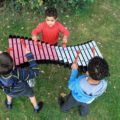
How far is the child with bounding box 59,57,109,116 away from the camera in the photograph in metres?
4.80

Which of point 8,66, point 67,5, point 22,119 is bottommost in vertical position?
point 22,119

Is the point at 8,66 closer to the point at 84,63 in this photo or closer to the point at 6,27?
the point at 84,63

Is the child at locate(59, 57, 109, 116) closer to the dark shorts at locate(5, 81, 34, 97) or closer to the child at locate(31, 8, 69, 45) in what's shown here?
the dark shorts at locate(5, 81, 34, 97)

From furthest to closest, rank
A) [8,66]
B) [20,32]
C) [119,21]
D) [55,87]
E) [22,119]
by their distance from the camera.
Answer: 1. [119,21]
2. [20,32]
3. [55,87]
4. [22,119]
5. [8,66]

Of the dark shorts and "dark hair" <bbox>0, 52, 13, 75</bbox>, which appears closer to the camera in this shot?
"dark hair" <bbox>0, 52, 13, 75</bbox>

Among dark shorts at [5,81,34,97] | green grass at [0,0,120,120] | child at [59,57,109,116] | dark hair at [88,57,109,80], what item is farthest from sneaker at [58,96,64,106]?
dark hair at [88,57,109,80]

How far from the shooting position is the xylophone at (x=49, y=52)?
6.27 metres

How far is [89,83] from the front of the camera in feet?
16.5

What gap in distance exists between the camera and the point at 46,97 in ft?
21.6

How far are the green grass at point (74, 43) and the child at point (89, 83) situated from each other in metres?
0.65

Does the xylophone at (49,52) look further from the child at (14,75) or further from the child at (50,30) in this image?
the child at (14,75)

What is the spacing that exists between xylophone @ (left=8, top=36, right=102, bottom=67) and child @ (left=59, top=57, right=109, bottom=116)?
0.89 metres

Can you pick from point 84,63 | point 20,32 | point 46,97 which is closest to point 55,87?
point 46,97

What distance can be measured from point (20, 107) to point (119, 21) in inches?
137
